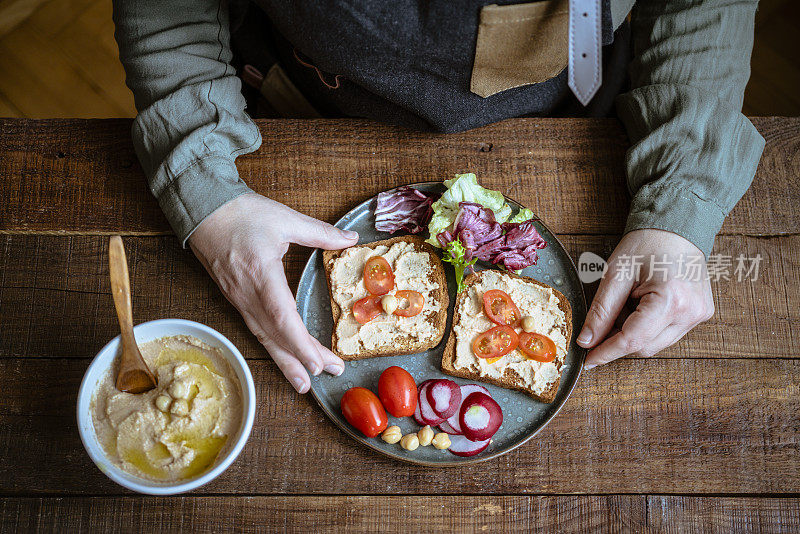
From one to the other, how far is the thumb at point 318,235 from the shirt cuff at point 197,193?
0.18 meters

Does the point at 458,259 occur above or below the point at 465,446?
above

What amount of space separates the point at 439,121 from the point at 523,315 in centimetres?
60

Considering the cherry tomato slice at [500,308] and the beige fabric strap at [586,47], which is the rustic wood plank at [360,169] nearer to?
the cherry tomato slice at [500,308]

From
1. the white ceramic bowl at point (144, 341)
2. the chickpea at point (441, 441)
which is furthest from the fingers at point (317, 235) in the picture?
the chickpea at point (441, 441)

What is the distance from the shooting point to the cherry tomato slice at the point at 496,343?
59.7 inches

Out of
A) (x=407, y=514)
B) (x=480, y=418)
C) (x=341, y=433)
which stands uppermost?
(x=480, y=418)

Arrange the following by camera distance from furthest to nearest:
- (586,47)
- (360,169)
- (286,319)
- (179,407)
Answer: (360,169), (286,319), (179,407), (586,47)

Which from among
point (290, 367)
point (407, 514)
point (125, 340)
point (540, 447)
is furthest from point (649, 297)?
point (125, 340)

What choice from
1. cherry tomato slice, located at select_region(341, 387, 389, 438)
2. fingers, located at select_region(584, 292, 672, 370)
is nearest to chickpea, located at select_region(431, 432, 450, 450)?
cherry tomato slice, located at select_region(341, 387, 389, 438)

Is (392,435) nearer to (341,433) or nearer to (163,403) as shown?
(341,433)

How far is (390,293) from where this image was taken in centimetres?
159

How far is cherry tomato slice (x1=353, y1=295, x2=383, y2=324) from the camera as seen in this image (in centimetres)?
155

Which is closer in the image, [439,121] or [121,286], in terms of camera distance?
[121,286]

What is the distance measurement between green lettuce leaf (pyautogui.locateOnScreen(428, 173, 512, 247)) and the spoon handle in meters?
0.79
